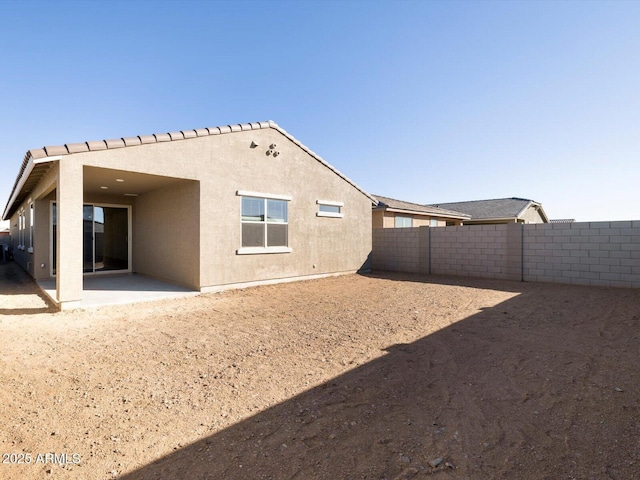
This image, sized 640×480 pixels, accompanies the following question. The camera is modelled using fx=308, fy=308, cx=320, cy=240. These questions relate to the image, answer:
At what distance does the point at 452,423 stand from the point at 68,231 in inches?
323

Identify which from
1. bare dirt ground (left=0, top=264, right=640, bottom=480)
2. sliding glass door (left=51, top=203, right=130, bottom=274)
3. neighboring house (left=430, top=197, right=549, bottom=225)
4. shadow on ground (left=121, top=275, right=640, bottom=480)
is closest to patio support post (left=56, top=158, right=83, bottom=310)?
bare dirt ground (left=0, top=264, right=640, bottom=480)

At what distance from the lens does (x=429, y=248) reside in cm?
1391

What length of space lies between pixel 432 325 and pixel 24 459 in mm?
5766

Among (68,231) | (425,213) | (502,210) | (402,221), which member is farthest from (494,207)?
(68,231)

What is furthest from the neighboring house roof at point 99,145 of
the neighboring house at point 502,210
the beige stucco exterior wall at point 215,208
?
the neighboring house at point 502,210

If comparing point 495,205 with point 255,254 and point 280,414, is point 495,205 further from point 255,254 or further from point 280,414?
point 280,414

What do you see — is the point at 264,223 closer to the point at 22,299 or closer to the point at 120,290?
the point at 120,290

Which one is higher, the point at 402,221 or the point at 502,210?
the point at 502,210

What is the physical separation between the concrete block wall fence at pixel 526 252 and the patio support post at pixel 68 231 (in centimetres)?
1196

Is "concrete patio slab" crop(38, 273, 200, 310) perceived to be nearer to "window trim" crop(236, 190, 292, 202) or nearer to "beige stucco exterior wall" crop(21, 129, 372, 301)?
"beige stucco exterior wall" crop(21, 129, 372, 301)

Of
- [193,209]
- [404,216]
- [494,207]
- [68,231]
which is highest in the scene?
[494,207]

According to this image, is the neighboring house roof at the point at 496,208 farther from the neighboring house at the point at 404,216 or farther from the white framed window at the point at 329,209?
the white framed window at the point at 329,209

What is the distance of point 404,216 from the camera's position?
62.5 ft

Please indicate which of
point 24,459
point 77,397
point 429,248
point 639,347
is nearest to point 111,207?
point 77,397
